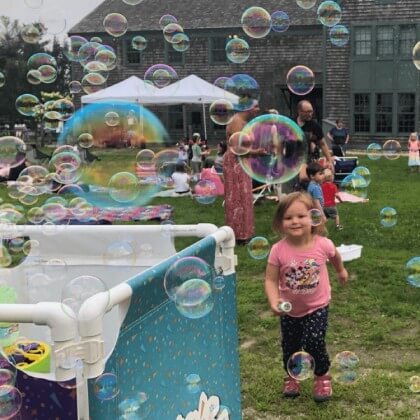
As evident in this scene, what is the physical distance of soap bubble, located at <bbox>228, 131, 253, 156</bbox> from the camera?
5656mm

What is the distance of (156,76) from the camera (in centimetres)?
632

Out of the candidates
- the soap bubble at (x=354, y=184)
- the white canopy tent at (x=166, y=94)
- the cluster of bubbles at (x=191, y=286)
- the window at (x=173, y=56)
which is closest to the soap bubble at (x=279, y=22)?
the soap bubble at (x=354, y=184)

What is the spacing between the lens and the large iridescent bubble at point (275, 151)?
205 inches

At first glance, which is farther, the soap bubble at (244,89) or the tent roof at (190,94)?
the tent roof at (190,94)

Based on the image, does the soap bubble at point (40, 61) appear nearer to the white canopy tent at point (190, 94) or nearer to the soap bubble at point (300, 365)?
the soap bubble at point (300, 365)

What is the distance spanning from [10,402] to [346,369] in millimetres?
2292

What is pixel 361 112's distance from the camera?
80.1 ft

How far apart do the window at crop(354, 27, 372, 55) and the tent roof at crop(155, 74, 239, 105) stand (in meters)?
9.65

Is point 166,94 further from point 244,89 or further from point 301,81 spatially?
point 301,81

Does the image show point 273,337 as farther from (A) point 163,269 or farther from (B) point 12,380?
(B) point 12,380

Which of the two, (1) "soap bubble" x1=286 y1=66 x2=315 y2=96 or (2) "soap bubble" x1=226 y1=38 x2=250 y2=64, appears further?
(2) "soap bubble" x1=226 y1=38 x2=250 y2=64

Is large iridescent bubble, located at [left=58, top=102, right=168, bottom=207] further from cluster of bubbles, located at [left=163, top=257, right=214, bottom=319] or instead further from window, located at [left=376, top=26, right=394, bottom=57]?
window, located at [left=376, top=26, right=394, bottom=57]

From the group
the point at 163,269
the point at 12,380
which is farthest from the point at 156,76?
the point at 12,380

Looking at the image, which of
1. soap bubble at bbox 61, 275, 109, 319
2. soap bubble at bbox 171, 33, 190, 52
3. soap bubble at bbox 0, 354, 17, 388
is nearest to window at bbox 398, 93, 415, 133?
soap bubble at bbox 171, 33, 190, 52
